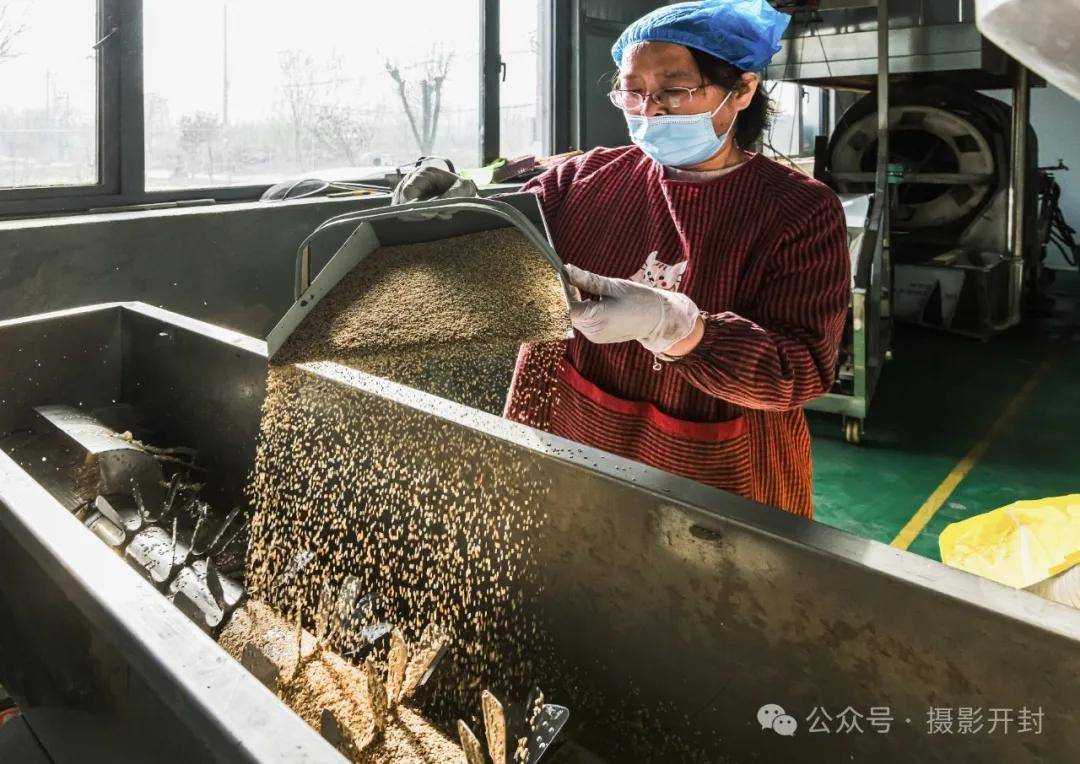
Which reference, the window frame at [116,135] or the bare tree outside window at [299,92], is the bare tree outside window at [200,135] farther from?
the bare tree outside window at [299,92]

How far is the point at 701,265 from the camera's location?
4.43 ft

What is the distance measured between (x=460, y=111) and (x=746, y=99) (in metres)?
3.29

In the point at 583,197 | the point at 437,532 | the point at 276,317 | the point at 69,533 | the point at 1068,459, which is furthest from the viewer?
the point at 1068,459

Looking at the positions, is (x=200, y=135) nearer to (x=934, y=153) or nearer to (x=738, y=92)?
(x=738, y=92)

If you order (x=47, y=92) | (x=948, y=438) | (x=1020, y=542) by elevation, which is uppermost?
(x=47, y=92)

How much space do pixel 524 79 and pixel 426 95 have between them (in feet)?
2.37

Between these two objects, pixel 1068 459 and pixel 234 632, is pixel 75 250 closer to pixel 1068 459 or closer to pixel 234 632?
pixel 234 632

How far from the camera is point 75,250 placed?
2309 mm

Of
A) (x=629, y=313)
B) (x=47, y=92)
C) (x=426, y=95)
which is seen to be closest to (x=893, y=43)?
(x=426, y=95)

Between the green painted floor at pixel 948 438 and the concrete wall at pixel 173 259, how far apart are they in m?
1.85

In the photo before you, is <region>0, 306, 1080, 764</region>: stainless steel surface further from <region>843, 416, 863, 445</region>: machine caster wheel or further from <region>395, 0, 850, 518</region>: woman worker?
<region>843, 416, 863, 445</region>: machine caster wheel

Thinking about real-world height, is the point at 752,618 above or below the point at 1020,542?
above

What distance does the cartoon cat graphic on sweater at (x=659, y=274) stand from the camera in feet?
4.49

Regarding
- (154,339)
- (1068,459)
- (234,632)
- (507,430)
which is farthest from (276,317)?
(1068,459)
